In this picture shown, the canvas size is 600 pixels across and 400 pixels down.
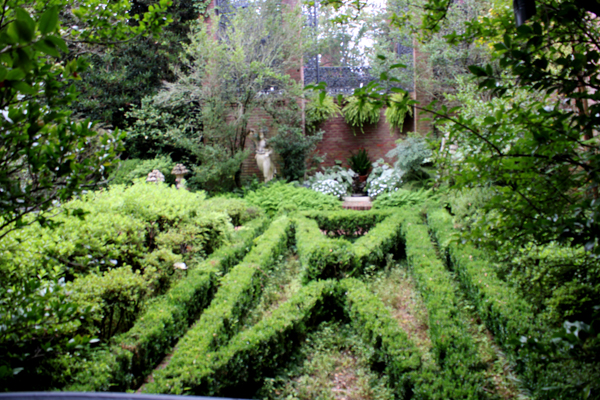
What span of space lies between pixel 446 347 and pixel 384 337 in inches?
18.8

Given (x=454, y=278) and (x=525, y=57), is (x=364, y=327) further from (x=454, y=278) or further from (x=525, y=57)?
(x=525, y=57)

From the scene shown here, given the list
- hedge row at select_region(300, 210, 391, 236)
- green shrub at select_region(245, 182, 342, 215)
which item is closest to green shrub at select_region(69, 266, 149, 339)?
hedge row at select_region(300, 210, 391, 236)

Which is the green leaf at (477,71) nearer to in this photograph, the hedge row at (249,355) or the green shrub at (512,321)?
the green shrub at (512,321)

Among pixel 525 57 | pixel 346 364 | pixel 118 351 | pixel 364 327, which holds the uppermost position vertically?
pixel 525 57

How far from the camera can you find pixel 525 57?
112 cm

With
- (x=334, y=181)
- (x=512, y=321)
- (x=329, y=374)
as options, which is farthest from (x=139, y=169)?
(x=512, y=321)

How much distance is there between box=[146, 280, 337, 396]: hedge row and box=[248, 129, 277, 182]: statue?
698 cm

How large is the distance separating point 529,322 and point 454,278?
81.9 inches

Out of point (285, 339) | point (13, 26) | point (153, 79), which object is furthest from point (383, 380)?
point (153, 79)

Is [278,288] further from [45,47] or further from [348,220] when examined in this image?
[45,47]

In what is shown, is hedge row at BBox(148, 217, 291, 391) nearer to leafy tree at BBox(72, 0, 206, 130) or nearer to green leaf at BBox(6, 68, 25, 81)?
green leaf at BBox(6, 68, 25, 81)

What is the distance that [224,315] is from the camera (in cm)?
336

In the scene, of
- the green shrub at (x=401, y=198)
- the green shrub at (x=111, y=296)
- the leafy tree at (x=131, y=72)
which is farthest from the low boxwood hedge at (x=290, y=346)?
the leafy tree at (x=131, y=72)

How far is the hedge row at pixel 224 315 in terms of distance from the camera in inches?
98.5
